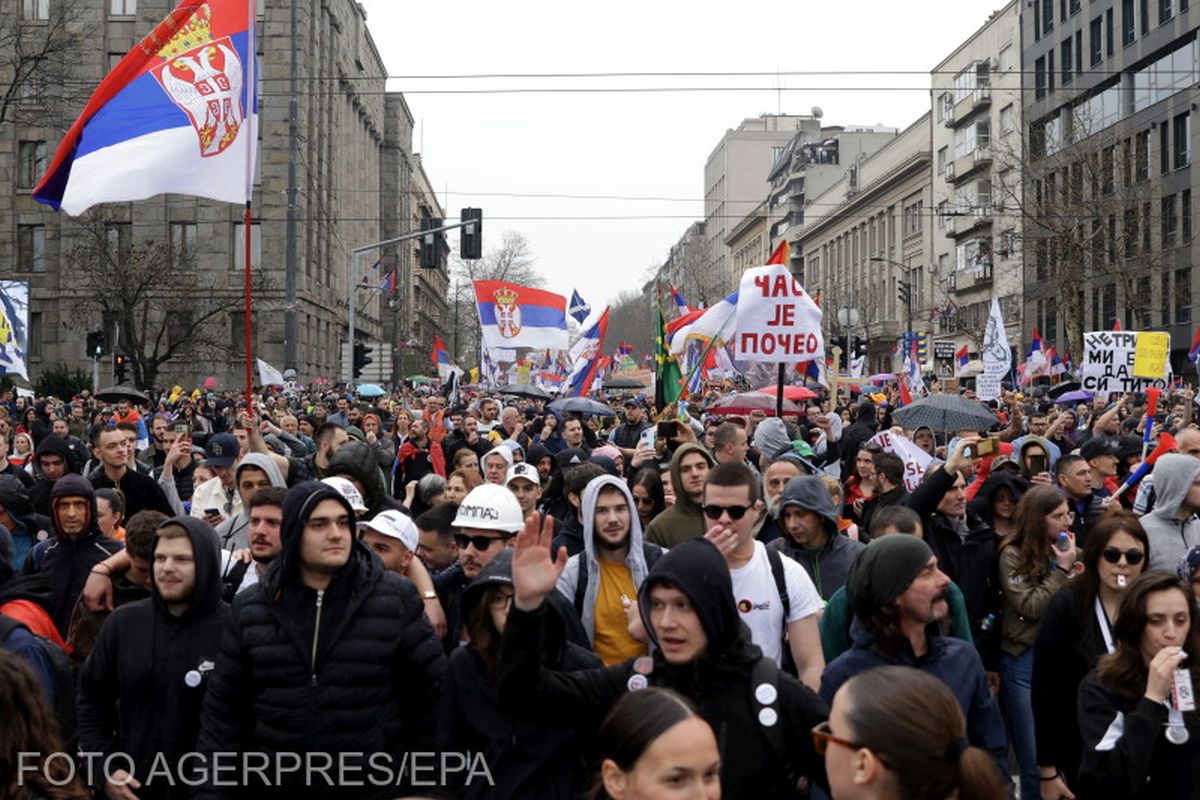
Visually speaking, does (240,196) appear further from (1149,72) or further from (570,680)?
(1149,72)

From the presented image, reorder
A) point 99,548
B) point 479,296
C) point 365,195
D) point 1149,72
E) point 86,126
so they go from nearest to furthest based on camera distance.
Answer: point 99,548 < point 86,126 < point 479,296 < point 1149,72 < point 365,195

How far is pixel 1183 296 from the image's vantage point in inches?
1912

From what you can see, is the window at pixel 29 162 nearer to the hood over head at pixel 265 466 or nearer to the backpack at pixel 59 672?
the hood over head at pixel 265 466

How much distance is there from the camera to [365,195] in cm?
7931

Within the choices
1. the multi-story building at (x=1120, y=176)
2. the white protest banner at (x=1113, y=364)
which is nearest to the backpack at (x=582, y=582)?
the white protest banner at (x=1113, y=364)

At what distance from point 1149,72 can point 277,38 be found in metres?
32.0

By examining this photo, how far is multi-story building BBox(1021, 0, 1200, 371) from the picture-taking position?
145 feet

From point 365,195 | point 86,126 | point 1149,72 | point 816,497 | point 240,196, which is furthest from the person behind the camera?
point 365,195

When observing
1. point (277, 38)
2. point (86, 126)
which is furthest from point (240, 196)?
point (277, 38)

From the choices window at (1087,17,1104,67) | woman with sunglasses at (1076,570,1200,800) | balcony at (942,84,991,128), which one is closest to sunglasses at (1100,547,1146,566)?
woman with sunglasses at (1076,570,1200,800)

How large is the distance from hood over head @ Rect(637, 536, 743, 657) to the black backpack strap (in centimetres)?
121

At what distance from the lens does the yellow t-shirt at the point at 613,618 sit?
5289mm

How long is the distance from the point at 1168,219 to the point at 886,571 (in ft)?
160

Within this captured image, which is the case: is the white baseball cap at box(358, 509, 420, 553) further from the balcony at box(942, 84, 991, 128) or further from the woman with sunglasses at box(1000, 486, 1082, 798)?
the balcony at box(942, 84, 991, 128)
